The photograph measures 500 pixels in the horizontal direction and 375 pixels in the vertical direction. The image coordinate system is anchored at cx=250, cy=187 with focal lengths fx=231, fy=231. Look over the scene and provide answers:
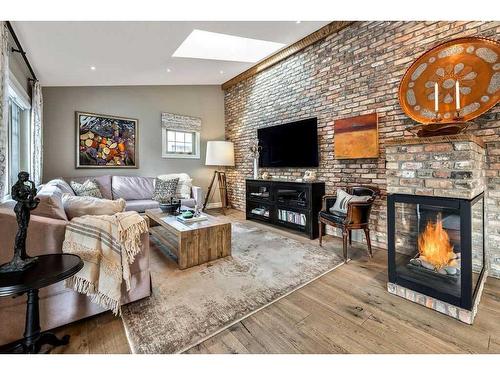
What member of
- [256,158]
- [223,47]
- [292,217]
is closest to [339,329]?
[292,217]

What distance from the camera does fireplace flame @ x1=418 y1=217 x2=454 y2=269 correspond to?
5.75 ft

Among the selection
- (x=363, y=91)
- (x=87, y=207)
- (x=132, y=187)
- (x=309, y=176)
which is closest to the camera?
(x=87, y=207)

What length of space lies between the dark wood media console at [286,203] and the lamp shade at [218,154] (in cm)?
100

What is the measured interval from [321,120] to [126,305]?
3373mm

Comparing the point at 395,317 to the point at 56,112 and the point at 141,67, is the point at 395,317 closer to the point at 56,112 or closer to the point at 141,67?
the point at 141,67

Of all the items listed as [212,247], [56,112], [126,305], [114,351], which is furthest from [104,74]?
[114,351]

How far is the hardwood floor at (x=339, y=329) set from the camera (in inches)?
51.3

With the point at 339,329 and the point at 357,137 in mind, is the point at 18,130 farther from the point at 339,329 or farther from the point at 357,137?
the point at 357,137

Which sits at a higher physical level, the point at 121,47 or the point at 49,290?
the point at 121,47

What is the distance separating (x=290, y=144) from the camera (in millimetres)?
4070

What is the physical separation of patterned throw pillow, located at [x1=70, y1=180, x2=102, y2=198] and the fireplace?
4114 mm

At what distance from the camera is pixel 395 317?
5.17ft

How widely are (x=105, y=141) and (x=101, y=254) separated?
146 inches

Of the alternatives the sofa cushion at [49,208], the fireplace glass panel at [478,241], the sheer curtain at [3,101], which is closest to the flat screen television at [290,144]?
the fireplace glass panel at [478,241]
